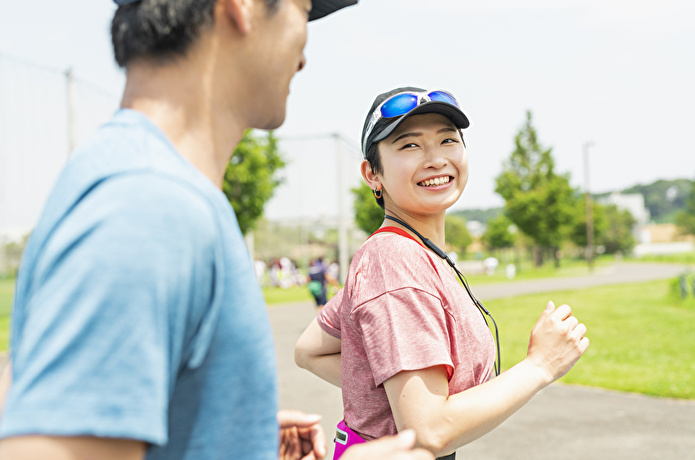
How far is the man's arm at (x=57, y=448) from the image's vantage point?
2.25ft

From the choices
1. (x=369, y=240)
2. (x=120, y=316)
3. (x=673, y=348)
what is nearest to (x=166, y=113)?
(x=120, y=316)

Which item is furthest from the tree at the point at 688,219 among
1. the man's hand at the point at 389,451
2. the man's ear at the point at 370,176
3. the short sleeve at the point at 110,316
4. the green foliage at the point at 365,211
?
the short sleeve at the point at 110,316

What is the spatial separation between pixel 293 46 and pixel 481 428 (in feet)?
3.57

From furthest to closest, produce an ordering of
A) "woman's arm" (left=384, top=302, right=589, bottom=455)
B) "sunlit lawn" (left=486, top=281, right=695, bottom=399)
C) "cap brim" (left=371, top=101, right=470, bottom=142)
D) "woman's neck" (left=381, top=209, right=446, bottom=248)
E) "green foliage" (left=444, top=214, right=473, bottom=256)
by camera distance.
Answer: "green foliage" (left=444, top=214, right=473, bottom=256)
"sunlit lawn" (left=486, top=281, right=695, bottom=399)
"woman's neck" (left=381, top=209, right=446, bottom=248)
"cap brim" (left=371, top=101, right=470, bottom=142)
"woman's arm" (left=384, top=302, right=589, bottom=455)

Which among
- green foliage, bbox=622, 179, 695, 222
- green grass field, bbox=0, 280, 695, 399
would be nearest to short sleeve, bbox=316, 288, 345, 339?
green grass field, bbox=0, 280, 695, 399

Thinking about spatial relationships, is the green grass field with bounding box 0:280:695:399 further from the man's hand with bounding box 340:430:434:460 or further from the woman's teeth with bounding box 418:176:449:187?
the man's hand with bounding box 340:430:434:460

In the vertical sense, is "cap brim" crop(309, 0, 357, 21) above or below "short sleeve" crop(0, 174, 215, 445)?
above

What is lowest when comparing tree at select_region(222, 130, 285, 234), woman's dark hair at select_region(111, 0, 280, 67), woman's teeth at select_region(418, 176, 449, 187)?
woman's teeth at select_region(418, 176, 449, 187)

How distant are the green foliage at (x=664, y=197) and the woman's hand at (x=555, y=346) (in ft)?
595

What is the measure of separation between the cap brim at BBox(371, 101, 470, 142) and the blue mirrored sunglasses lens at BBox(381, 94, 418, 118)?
23 millimetres

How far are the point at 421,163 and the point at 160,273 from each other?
1.31m

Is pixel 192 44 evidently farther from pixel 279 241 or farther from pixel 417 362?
pixel 279 241

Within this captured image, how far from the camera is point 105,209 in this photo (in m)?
0.74

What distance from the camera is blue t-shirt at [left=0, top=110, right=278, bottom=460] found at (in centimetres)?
69
